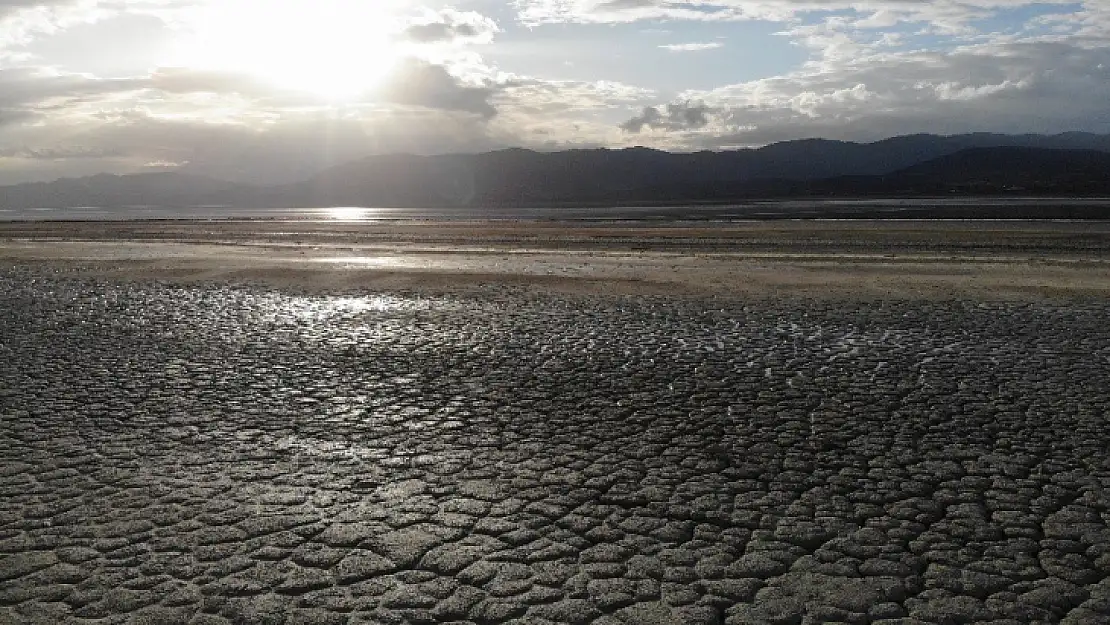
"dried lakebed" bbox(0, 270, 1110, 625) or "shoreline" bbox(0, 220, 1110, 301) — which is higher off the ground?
"shoreline" bbox(0, 220, 1110, 301)

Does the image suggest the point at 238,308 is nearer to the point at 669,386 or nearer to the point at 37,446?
the point at 37,446

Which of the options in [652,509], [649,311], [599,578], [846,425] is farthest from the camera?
[649,311]

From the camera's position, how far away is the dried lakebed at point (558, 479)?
186 inches

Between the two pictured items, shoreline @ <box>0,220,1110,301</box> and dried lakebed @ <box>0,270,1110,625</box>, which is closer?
dried lakebed @ <box>0,270,1110,625</box>

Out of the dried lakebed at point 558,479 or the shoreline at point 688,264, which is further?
the shoreline at point 688,264

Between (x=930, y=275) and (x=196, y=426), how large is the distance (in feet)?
65.8

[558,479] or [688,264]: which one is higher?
[688,264]

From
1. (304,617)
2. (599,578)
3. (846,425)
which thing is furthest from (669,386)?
(304,617)

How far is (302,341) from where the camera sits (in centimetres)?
1302

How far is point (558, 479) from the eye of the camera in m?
6.66

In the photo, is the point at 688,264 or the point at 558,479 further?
the point at 688,264

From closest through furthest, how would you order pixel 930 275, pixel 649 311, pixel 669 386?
pixel 669 386
pixel 649 311
pixel 930 275

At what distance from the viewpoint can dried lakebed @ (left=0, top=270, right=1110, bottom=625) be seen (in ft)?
15.5

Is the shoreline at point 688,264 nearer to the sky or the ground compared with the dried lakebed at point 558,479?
nearer to the sky
